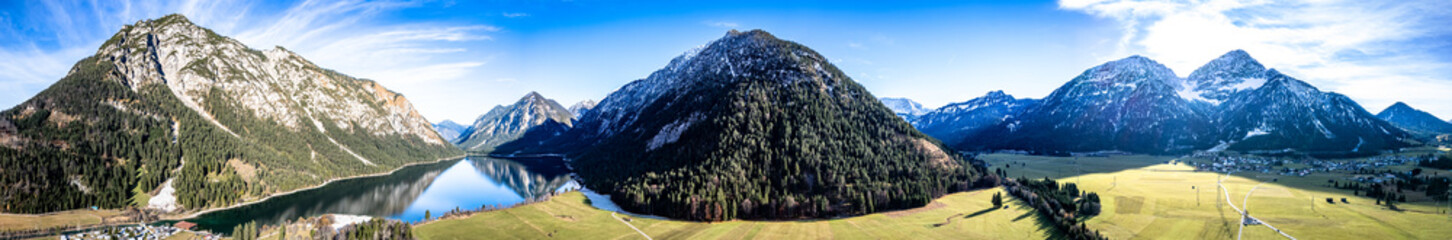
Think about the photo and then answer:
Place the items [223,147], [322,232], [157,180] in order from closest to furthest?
[322,232] < [157,180] < [223,147]

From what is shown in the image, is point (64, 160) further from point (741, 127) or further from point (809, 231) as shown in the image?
point (809, 231)

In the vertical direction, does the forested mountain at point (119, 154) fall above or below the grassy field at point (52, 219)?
above

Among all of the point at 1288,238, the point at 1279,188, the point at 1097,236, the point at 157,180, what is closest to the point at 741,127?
the point at 1097,236

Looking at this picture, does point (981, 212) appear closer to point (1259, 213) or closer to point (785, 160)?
point (785, 160)

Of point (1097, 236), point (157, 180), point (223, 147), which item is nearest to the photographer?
point (1097, 236)

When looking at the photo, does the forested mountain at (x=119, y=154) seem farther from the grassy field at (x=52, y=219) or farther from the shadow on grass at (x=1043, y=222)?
the shadow on grass at (x=1043, y=222)

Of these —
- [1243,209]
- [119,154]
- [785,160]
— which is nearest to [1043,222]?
[1243,209]

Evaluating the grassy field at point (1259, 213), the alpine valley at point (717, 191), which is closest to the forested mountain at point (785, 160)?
the alpine valley at point (717, 191)
